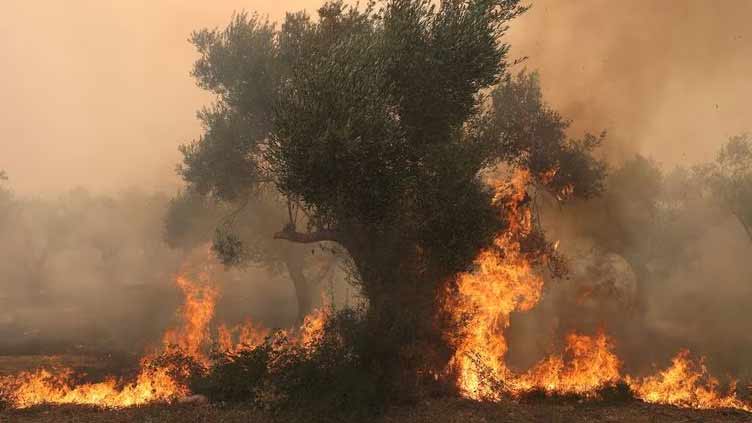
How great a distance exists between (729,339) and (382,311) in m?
32.9

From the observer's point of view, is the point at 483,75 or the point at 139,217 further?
the point at 139,217

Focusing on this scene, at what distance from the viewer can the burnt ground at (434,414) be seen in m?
15.0

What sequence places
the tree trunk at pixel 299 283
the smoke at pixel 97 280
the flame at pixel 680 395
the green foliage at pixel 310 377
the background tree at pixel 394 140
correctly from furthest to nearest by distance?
the smoke at pixel 97 280
the tree trunk at pixel 299 283
the flame at pixel 680 395
the background tree at pixel 394 140
the green foliage at pixel 310 377

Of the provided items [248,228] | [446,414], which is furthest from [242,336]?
[446,414]

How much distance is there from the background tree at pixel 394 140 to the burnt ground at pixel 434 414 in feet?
4.94

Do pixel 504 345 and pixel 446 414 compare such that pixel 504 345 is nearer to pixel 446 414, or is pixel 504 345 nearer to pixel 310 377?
pixel 446 414

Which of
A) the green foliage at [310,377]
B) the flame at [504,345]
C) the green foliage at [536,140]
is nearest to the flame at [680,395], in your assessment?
the flame at [504,345]

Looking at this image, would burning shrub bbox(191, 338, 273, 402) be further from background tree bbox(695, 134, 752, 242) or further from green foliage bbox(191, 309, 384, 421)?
background tree bbox(695, 134, 752, 242)

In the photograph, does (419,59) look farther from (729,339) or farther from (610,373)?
(729,339)

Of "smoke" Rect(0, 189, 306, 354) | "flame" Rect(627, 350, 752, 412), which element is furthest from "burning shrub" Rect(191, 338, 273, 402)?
"smoke" Rect(0, 189, 306, 354)

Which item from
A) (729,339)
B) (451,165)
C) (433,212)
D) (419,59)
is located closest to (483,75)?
(419,59)

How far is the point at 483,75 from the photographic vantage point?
19516 mm

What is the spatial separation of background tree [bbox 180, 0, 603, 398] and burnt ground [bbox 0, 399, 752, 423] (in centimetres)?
151

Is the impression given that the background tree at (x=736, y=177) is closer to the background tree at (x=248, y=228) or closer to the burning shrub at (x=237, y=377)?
the background tree at (x=248, y=228)
